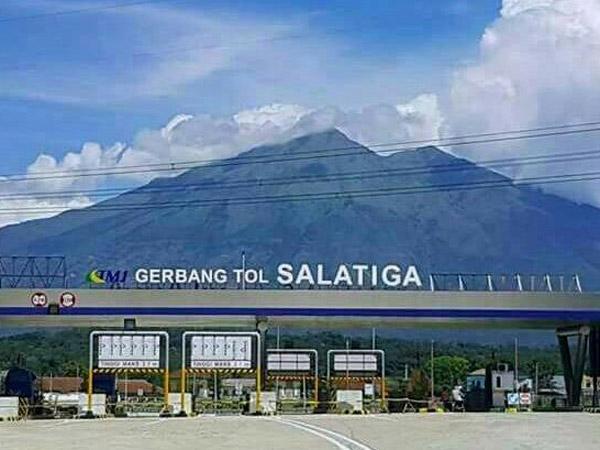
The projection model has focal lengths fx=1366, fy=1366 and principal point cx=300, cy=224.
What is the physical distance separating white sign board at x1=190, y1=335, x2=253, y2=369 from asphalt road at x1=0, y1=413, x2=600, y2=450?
58.1ft

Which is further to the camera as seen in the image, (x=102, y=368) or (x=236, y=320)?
(x=236, y=320)

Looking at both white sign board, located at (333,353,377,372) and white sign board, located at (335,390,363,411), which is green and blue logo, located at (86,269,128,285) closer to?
white sign board, located at (333,353,377,372)

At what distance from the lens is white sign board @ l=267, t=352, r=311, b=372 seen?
208ft

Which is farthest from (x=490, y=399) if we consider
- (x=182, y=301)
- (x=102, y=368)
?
(x=102, y=368)

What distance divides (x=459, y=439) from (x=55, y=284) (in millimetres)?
46279

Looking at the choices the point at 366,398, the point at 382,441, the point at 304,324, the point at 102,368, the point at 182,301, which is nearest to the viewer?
the point at 382,441

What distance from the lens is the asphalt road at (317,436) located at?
91.4 feet

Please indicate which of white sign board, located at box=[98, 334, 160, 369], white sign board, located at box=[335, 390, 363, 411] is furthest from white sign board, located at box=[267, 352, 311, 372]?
white sign board, located at box=[98, 334, 160, 369]

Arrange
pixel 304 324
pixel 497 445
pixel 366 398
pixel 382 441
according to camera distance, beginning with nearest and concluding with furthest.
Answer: pixel 497 445 < pixel 382 441 < pixel 366 398 < pixel 304 324

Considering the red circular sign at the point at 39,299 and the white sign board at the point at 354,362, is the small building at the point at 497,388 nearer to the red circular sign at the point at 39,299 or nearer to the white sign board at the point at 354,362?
the white sign board at the point at 354,362

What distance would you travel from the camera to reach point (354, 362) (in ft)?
207

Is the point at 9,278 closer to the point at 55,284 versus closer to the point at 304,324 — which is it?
the point at 55,284

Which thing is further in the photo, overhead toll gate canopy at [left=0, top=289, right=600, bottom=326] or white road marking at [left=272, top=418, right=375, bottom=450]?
overhead toll gate canopy at [left=0, top=289, right=600, bottom=326]

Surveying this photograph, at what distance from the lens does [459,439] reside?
29.9 metres
